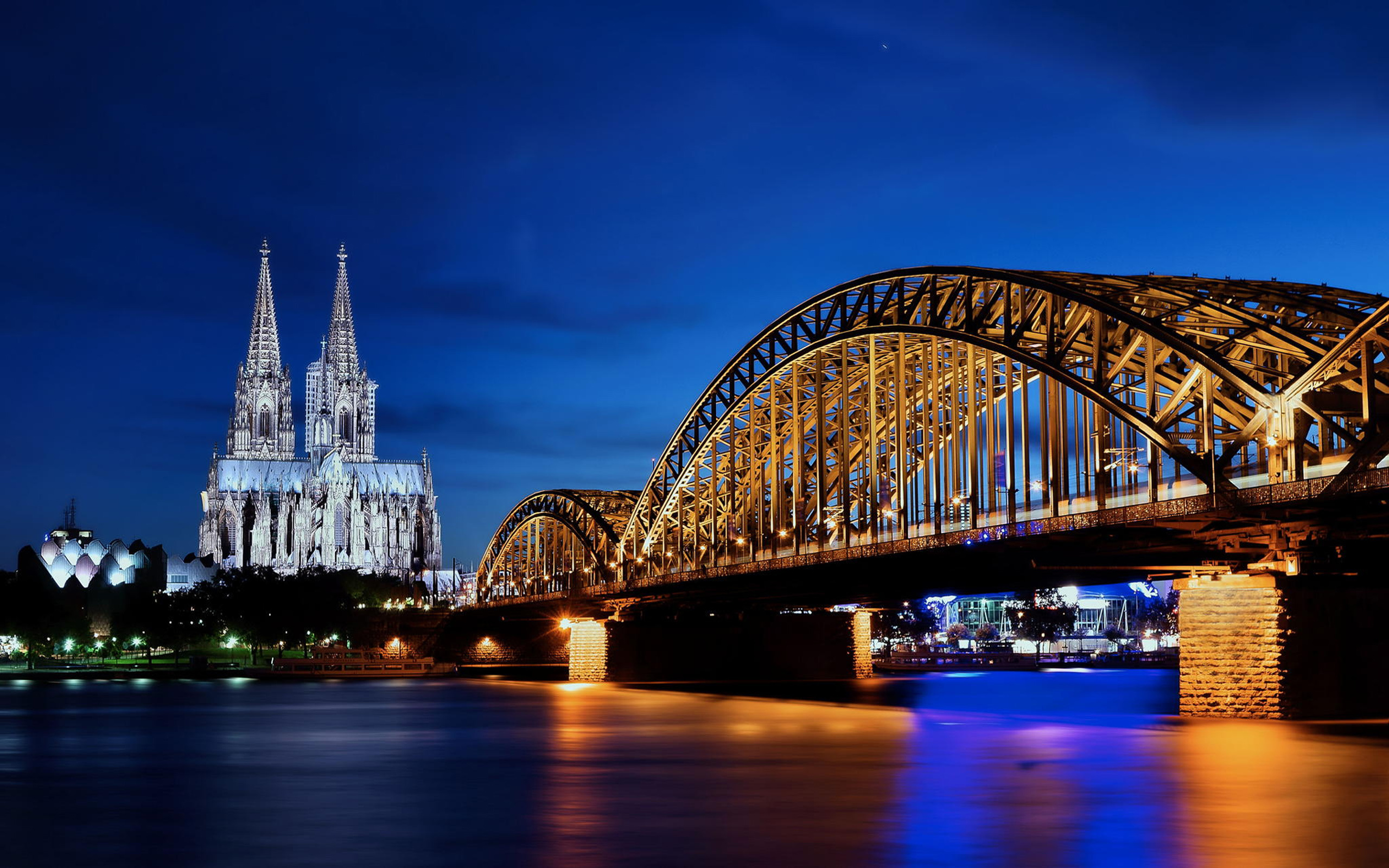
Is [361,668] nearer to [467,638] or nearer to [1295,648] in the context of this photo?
[467,638]

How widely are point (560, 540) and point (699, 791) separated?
5374 inches

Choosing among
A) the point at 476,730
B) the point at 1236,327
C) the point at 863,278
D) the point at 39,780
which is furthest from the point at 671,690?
the point at 39,780

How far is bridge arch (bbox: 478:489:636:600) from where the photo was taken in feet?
497

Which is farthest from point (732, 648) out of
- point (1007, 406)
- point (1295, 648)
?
point (1295, 648)

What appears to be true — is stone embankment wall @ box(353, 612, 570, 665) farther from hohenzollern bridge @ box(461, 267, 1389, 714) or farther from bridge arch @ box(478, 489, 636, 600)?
hohenzollern bridge @ box(461, 267, 1389, 714)

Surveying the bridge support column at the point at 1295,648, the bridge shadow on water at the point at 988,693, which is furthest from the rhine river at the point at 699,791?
the bridge shadow on water at the point at 988,693

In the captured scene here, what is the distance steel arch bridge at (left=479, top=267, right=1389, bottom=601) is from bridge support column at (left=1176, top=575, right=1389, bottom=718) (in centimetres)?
378

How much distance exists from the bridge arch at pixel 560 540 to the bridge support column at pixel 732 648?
410 inches

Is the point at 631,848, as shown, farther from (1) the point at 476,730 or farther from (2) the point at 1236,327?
(2) the point at 1236,327

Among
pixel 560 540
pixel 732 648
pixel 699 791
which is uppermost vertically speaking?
pixel 560 540

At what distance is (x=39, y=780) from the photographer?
131 feet

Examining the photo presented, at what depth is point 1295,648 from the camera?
55000mm

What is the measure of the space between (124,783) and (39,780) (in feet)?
8.03

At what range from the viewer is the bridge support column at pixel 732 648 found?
118 meters
